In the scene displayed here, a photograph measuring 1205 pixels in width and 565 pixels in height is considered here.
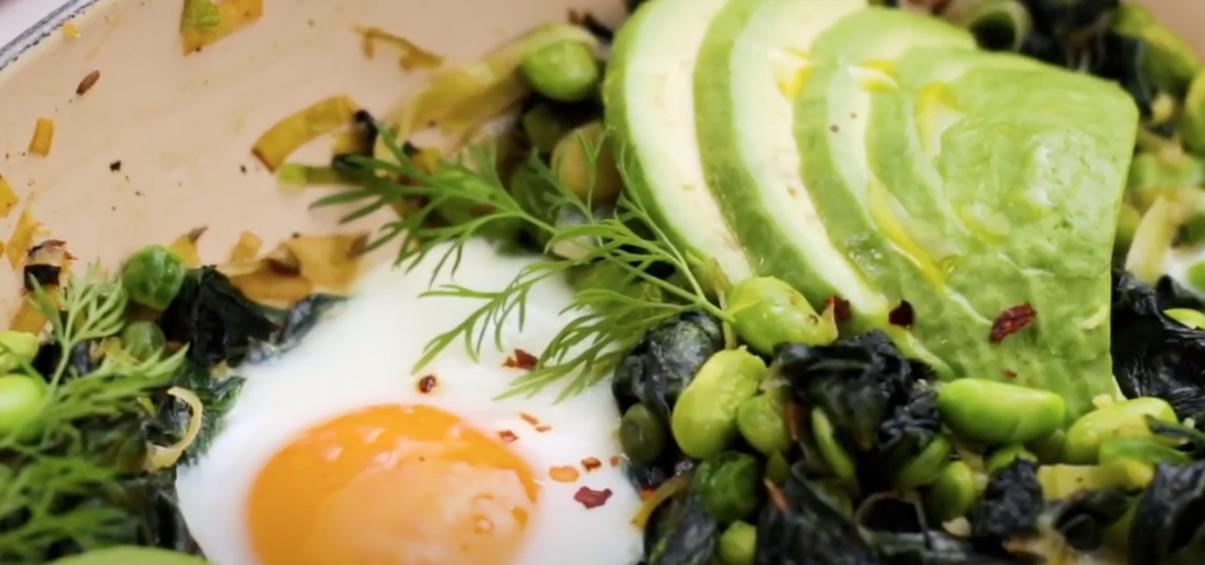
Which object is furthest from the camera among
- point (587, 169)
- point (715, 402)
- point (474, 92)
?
point (474, 92)

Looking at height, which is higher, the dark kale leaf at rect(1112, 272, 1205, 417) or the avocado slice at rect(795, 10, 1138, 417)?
the avocado slice at rect(795, 10, 1138, 417)

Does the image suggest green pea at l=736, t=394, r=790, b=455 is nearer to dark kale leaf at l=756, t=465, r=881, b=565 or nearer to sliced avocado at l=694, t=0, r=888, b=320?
dark kale leaf at l=756, t=465, r=881, b=565

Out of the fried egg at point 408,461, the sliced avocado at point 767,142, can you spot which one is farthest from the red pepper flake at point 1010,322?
the fried egg at point 408,461

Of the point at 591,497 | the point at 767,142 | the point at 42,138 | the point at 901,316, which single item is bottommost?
the point at 591,497

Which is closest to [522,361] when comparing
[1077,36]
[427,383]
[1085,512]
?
[427,383]

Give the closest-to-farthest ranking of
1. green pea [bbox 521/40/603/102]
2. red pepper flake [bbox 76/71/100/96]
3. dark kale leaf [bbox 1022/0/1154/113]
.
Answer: red pepper flake [bbox 76/71/100/96] → green pea [bbox 521/40/603/102] → dark kale leaf [bbox 1022/0/1154/113]

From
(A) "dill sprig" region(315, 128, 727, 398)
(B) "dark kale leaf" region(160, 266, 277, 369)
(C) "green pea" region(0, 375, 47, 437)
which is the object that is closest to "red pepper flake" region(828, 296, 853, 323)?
(A) "dill sprig" region(315, 128, 727, 398)

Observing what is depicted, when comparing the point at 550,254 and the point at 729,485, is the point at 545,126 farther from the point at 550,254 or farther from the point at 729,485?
the point at 729,485

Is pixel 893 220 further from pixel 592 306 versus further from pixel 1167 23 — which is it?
pixel 1167 23
